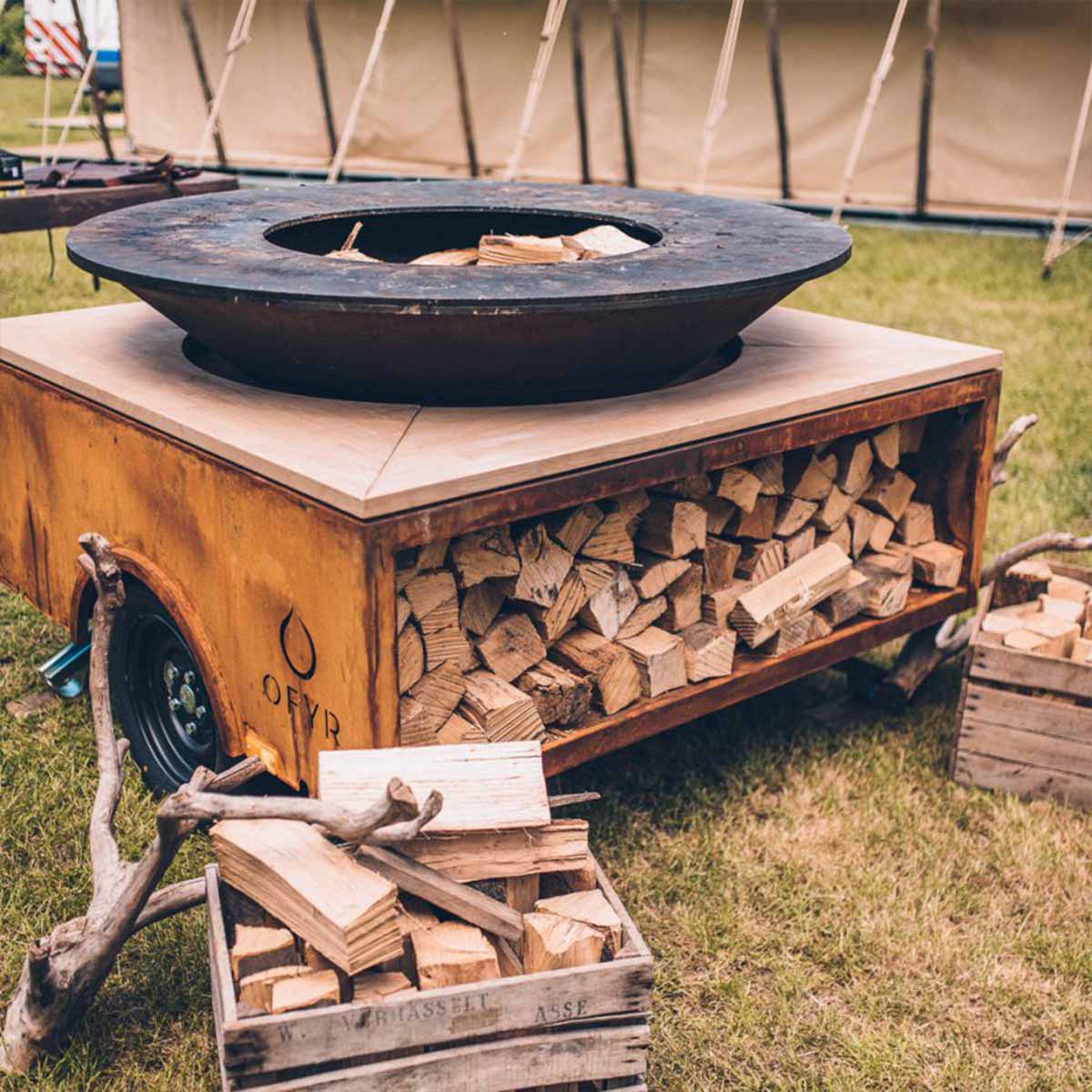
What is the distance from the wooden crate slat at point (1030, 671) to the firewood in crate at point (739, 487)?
637 mm

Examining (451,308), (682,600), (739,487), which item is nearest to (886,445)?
(739,487)

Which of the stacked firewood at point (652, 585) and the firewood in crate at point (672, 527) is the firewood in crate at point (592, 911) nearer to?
the stacked firewood at point (652, 585)

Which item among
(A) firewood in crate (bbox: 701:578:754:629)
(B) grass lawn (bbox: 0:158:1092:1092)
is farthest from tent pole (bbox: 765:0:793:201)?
(A) firewood in crate (bbox: 701:578:754:629)

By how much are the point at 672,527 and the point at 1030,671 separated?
2.92 feet

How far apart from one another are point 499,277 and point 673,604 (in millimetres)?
747

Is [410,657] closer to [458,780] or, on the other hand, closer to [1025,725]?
[458,780]

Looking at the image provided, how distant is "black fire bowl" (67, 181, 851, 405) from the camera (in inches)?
84.2

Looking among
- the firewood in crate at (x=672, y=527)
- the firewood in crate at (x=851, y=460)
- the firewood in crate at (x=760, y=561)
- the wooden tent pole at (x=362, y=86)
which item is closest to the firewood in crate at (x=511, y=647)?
the firewood in crate at (x=672, y=527)

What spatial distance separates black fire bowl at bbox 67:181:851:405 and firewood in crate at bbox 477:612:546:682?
41 cm

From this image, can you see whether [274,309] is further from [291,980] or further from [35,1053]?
[35,1053]

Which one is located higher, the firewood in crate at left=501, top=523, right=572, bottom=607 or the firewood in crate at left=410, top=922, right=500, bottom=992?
the firewood in crate at left=501, top=523, right=572, bottom=607

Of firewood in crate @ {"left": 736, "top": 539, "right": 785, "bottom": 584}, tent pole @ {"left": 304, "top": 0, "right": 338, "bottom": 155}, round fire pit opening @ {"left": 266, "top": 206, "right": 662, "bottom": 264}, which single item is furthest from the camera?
tent pole @ {"left": 304, "top": 0, "right": 338, "bottom": 155}

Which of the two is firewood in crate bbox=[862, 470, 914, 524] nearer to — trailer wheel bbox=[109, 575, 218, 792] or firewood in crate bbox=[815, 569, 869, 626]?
firewood in crate bbox=[815, 569, 869, 626]

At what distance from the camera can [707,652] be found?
257 centimetres
